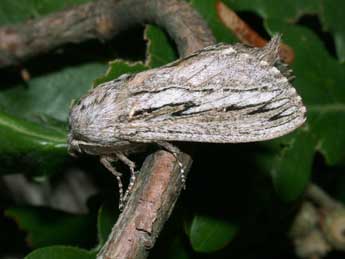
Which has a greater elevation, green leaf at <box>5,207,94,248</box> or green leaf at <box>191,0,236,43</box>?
green leaf at <box>191,0,236,43</box>

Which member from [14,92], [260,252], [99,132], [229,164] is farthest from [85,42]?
[260,252]

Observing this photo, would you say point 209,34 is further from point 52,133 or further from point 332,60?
point 332,60

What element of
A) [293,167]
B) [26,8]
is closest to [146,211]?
[293,167]

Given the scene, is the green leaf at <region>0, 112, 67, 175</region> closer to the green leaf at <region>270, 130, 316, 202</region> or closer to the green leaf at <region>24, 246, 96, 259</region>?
the green leaf at <region>24, 246, 96, 259</region>

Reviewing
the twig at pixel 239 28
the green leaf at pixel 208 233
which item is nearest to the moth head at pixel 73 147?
the green leaf at pixel 208 233

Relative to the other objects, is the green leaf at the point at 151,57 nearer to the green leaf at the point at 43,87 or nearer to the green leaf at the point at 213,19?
the green leaf at the point at 213,19

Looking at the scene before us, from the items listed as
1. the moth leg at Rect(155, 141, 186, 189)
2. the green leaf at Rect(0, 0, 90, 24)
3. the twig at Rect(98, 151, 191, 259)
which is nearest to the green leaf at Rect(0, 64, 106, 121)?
the green leaf at Rect(0, 0, 90, 24)
